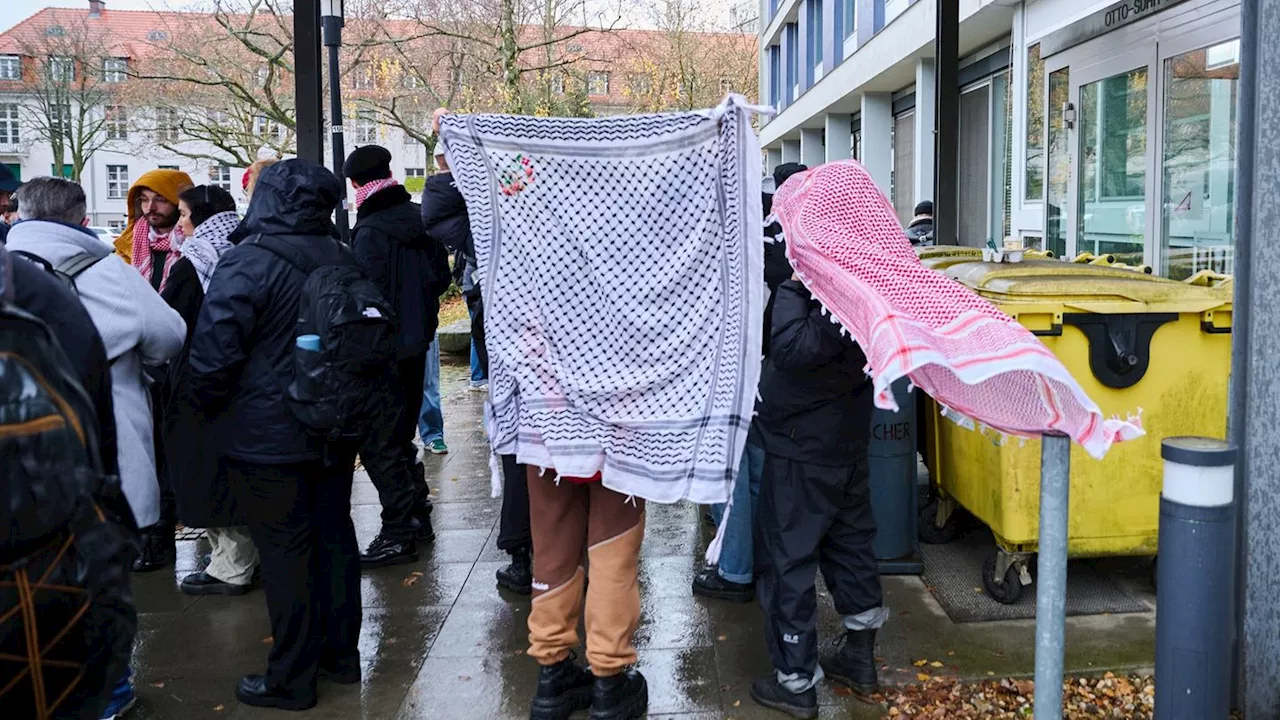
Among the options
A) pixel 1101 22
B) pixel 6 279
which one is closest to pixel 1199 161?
pixel 1101 22

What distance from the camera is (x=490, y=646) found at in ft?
14.4

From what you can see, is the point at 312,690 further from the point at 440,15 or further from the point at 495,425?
the point at 440,15

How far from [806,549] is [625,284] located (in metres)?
1.09

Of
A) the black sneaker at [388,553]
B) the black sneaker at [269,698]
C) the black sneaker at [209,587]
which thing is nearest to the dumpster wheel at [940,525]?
the black sneaker at [388,553]

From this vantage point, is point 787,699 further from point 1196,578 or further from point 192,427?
point 192,427

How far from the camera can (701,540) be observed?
5.74m

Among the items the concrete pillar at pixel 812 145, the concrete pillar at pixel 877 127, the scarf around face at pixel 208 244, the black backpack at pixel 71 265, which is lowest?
the black backpack at pixel 71 265

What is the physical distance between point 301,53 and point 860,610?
4094mm

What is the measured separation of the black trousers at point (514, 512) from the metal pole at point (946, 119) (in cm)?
404

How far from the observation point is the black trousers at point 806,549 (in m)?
3.67

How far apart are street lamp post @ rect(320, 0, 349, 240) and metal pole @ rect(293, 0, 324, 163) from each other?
5.17ft

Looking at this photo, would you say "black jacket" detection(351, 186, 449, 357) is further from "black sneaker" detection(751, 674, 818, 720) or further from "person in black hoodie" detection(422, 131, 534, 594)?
"black sneaker" detection(751, 674, 818, 720)

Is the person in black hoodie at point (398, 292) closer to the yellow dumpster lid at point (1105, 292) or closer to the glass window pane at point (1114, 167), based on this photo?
the yellow dumpster lid at point (1105, 292)

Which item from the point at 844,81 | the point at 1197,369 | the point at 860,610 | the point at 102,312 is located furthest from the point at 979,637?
the point at 844,81
